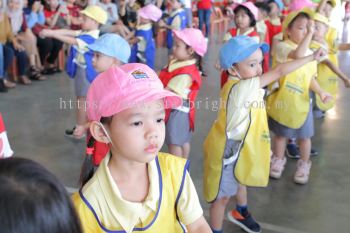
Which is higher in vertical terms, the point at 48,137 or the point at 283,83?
the point at 283,83

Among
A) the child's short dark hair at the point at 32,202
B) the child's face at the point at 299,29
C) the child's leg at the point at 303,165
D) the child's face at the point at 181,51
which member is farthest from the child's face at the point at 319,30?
the child's short dark hair at the point at 32,202

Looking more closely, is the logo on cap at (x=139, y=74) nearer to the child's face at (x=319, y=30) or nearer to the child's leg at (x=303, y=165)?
the child's leg at (x=303, y=165)

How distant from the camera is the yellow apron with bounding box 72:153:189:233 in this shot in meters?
1.22

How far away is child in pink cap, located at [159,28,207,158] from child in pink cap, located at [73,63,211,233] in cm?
148

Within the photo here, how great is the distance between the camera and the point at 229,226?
2.57m

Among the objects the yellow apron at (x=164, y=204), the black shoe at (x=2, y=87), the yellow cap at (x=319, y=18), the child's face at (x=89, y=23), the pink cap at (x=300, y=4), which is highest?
the pink cap at (x=300, y=4)

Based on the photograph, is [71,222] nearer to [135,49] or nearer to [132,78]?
[132,78]

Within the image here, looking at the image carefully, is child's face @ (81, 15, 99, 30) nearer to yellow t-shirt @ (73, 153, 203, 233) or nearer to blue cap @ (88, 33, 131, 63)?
blue cap @ (88, 33, 131, 63)

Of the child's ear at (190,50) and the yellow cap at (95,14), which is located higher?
the yellow cap at (95,14)

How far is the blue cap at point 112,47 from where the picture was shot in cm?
271

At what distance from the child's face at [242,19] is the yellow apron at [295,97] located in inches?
37.9

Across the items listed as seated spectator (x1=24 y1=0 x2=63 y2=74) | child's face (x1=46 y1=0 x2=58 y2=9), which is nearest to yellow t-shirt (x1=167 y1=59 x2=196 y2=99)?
seated spectator (x1=24 y1=0 x2=63 y2=74)

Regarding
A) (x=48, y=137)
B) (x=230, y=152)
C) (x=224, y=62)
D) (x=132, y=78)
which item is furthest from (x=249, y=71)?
(x=48, y=137)

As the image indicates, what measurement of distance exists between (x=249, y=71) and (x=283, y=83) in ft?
2.64
